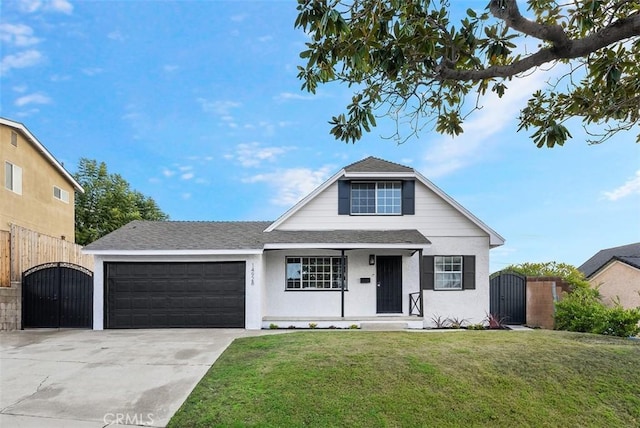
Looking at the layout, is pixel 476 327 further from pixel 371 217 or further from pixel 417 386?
pixel 417 386

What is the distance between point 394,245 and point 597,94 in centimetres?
692

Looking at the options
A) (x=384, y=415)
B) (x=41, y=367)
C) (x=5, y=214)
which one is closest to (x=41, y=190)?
(x=5, y=214)

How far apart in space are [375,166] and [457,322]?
612 cm

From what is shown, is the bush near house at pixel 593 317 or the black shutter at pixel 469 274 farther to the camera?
the black shutter at pixel 469 274

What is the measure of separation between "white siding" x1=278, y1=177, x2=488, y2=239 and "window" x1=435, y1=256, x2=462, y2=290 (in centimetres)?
108

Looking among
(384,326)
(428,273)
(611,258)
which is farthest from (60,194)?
(611,258)

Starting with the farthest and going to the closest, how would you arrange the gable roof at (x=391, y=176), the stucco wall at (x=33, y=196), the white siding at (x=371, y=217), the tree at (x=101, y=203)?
the tree at (x=101, y=203), the stucco wall at (x=33, y=196), the white siding at (x=371, y=217), the gable roof at (x=391, y=176)

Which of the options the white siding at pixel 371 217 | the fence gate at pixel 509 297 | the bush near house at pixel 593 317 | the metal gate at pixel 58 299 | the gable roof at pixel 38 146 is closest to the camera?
the bush near house at pixel 593 317

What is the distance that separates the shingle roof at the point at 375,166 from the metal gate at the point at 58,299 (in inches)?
377

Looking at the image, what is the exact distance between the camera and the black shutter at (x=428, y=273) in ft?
43.3

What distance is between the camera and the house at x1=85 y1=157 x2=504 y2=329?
12.1 m

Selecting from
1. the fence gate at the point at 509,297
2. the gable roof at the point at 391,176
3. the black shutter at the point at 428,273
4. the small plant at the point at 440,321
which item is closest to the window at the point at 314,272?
the gable roof at the point at 391,176

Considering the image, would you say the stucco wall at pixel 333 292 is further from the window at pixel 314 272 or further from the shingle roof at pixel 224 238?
the shingle roof at pixel 224 238

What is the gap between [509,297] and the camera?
13.9 metres
